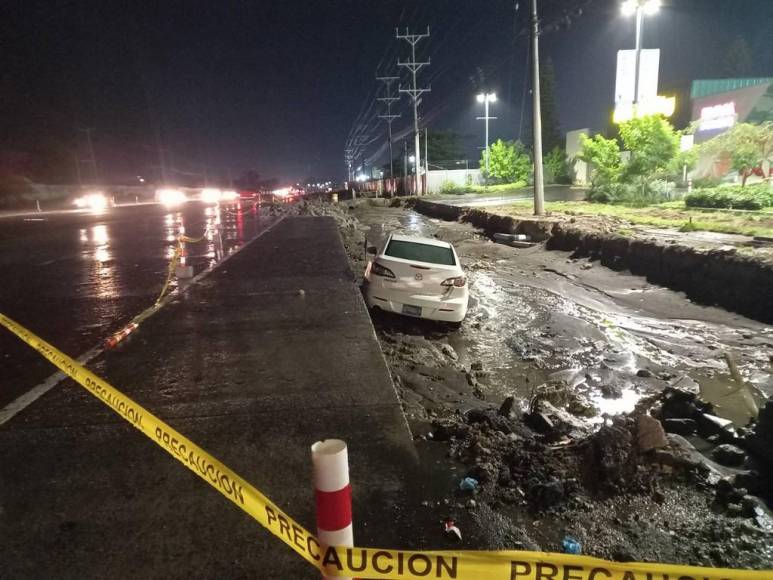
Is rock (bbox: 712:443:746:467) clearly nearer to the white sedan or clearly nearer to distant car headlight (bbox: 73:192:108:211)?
the white sedan

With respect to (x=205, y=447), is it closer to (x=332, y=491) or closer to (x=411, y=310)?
(x=332, y=491)

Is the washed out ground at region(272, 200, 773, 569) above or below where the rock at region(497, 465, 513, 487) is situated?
below

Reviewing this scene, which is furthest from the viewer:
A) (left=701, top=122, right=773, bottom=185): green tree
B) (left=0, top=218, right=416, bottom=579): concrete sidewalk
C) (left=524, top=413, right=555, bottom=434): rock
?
(left=701, top=122, right=773, bottom=185): green tree

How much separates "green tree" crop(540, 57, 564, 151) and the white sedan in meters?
74.9

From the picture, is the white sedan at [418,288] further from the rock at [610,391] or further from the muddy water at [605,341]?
the rock at [610,391]

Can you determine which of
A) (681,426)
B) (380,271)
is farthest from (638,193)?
(681,426)

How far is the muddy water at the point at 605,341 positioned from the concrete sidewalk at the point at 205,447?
2.60 meters

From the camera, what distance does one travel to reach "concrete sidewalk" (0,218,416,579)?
9.61ft

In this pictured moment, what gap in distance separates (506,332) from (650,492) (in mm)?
5516

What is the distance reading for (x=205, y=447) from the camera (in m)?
3.98

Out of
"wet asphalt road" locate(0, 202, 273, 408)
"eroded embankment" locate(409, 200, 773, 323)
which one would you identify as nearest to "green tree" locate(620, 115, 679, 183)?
"eroded embankment" locate(409, 200, 773, 323)

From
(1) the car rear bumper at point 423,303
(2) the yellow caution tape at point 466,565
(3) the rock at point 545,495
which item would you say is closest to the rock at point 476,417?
(3) the rock at point 545,495

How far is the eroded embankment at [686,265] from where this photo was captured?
34.4ft

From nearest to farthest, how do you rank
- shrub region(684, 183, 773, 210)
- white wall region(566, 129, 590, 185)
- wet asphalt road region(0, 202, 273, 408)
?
wet asphalt road region(0, 202, 273, 408) < shrub region(684, 183, 773, 210) < white wall region(566, 129, 590, 185)
